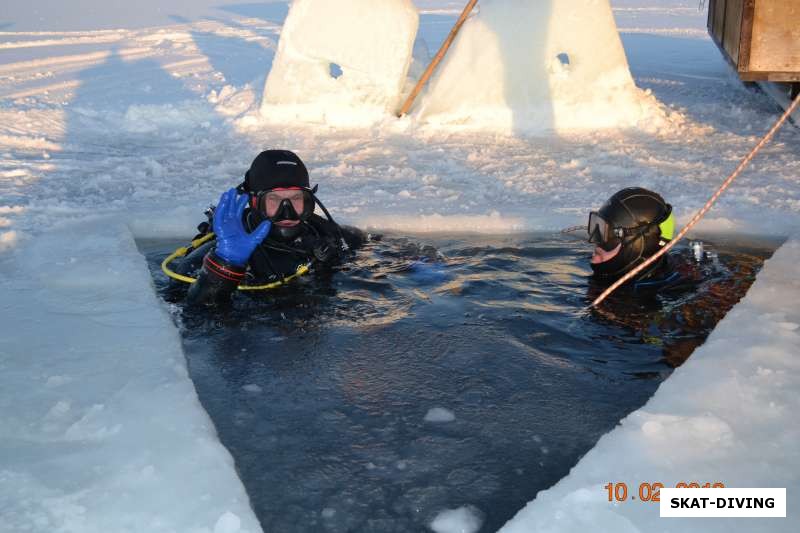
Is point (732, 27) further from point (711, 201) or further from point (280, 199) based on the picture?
point (280, 199)

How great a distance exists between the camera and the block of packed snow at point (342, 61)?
8414 millimetres

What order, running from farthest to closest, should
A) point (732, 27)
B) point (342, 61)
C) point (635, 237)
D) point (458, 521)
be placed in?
point (342, 61) → point (732, 27) → point (635, 237) → point (458, 521)

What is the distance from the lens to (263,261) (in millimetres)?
4586

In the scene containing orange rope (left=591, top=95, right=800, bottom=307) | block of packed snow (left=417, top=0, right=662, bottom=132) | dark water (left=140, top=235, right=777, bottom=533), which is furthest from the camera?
block of packed snow (left=417, top=0, right=662, bottom=132)

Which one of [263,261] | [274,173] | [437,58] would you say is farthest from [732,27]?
[263,261]

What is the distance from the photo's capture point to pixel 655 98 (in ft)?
31.9

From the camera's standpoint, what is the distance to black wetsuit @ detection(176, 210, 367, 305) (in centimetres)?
428

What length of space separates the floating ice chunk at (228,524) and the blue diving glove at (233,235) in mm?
2055

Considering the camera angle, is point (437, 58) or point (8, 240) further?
point (437, 58)

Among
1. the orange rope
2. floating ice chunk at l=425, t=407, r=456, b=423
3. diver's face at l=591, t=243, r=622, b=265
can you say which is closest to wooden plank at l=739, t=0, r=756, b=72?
the orange rope

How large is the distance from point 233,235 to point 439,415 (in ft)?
5.58

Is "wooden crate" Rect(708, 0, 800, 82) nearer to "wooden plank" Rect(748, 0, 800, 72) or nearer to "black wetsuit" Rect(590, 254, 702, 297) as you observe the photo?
"wooden plank" Rect(748, 0, 800, 72)

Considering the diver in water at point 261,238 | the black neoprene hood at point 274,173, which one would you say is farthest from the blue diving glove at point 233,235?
the black neoprene hood at point 274,173

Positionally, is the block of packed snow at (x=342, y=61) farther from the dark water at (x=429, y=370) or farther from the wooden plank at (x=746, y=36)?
the dark water at (x=429, y=370)
